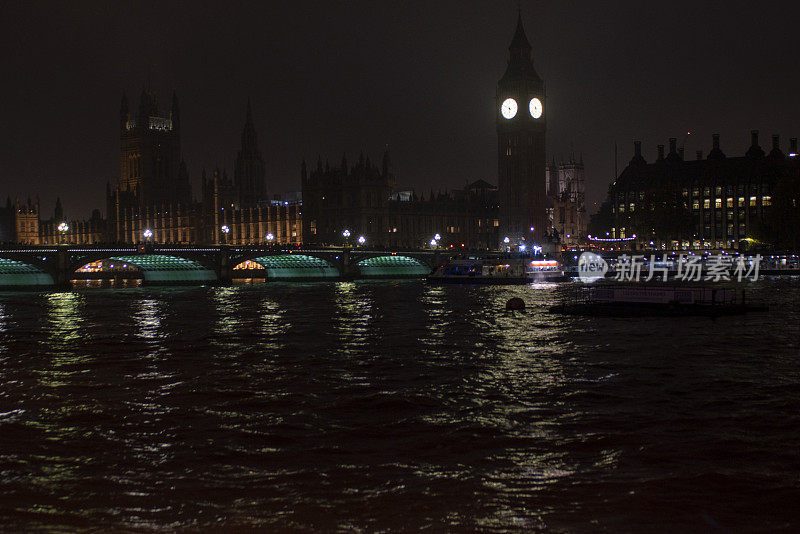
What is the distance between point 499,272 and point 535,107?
77086 millimetres

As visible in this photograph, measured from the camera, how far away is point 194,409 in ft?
80.8

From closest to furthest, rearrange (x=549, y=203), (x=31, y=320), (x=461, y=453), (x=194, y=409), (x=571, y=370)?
A: (x=461, y=453), (x=194, y=409), (x=571, y=370), (x=31, y=320), (x=549, y=203)

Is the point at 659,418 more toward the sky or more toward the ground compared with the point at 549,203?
more toward the ground

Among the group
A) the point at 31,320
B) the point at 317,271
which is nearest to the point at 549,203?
the point at 317,271

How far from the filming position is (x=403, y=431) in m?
21.7

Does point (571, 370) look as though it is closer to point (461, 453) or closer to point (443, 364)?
point (443, 364)

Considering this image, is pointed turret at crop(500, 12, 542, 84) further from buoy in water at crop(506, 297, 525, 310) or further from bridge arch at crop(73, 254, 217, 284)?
buoy in water at crop(506, 297, 525, 310)

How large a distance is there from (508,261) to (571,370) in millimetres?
77969

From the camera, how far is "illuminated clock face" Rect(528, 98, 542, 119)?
6801 inches

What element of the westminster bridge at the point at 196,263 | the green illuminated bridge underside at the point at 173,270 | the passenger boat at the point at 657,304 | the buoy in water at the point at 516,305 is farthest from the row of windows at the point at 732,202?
the buoy in water at the point at 516,305

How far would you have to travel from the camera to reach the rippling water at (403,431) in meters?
15.6

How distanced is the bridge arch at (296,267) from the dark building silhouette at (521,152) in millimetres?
60512

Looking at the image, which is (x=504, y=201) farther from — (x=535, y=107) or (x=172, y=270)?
(x=172, y=270)

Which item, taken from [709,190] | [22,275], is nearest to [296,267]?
[22,275]
